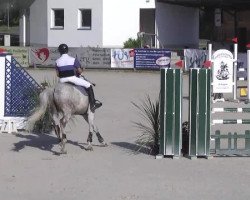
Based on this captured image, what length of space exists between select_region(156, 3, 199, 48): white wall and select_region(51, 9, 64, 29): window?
6395mm

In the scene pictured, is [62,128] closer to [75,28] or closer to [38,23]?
[75,28]

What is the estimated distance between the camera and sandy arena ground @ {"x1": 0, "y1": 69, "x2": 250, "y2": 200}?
30.3ft

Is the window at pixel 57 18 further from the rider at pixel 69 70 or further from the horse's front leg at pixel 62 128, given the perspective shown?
the horse's front leg at pixel 62 128

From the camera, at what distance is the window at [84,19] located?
44.9 m

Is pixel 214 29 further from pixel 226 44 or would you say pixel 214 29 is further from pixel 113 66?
pixel 113 66

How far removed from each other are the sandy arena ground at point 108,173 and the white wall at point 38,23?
1249 inches

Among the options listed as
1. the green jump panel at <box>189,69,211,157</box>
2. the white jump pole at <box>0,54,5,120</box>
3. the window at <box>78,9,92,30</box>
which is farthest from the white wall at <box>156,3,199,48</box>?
the green jump panel at <box>189,69,211,157</box>

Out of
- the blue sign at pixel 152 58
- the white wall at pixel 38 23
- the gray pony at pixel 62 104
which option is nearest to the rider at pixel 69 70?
the gray pony at pixel 62 104

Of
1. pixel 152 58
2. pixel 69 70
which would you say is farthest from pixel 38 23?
pixel 69 70

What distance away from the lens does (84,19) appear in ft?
149

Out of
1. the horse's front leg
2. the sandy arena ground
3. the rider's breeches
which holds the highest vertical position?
the rider's breeches

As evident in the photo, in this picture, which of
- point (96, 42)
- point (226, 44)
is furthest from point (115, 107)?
point (226, 44)

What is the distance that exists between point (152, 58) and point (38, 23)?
42.6 ft

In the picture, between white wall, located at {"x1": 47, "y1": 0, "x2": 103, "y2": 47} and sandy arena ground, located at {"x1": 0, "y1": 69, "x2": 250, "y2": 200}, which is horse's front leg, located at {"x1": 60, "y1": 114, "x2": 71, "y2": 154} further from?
white wall, located at {"x1": 47, "y1": 0, "x2": 103, "y2": 47}
